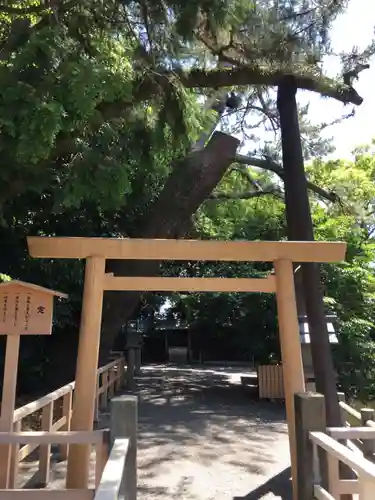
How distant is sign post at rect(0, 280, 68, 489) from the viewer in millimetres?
4336

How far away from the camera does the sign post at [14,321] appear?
4336 mm

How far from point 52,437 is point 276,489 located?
277cm

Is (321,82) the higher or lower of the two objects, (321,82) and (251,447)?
the higher

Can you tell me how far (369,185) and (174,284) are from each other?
39.6ft

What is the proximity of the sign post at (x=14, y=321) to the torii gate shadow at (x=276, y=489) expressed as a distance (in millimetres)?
2353

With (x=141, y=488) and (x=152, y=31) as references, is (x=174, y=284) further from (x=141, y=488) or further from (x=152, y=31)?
(x=152, y=31)

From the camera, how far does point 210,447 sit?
7.03m

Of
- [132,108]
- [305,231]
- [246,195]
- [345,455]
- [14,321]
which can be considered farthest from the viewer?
[246,195]

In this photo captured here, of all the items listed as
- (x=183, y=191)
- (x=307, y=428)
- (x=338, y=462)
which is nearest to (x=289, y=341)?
(x=307, y=428)

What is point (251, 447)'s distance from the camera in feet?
23.5

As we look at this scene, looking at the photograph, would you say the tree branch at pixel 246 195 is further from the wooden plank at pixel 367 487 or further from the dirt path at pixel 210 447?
the wooden plank at pixel 367 487

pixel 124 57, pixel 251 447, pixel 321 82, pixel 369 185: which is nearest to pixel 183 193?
pixel 321 82

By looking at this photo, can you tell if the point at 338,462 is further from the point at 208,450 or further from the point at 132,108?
the point at 132,108

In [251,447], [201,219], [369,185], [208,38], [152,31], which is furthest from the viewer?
[369,185]
